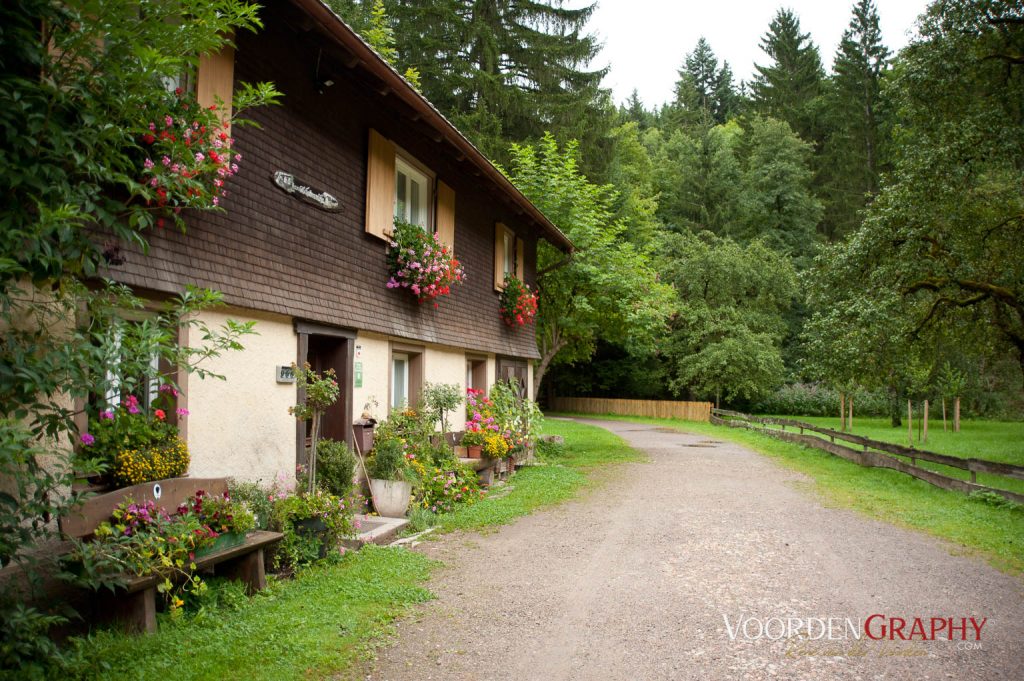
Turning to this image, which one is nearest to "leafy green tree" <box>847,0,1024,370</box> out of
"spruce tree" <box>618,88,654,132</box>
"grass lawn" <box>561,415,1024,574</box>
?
"grass lawn" <box>561,415,1024,574</box>

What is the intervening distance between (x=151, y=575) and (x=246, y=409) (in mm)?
2442

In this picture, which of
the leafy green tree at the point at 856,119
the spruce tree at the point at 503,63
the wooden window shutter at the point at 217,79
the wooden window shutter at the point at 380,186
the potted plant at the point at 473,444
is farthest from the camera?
the leafy green tree at the point at 856,119

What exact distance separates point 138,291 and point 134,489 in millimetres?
1575

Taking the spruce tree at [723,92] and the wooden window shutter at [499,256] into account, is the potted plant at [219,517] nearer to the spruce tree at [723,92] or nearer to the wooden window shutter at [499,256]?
the wooden window shutter at [499,256]

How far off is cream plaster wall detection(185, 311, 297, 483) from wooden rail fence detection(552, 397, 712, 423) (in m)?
29.9

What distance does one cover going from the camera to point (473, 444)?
11773 millimetres

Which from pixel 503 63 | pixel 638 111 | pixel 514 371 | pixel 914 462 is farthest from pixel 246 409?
pixel 638 111

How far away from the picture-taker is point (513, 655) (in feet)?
15.2

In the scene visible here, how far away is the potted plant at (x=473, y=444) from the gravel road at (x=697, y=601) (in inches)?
90.7

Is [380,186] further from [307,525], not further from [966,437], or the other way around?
[966,437]

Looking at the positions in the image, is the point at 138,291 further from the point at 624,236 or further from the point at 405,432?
the point at 624,236

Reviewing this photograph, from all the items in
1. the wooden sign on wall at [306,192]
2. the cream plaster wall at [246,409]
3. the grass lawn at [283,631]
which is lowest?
the grass lawn at [283,631]

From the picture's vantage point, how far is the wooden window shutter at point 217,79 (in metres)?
6.08

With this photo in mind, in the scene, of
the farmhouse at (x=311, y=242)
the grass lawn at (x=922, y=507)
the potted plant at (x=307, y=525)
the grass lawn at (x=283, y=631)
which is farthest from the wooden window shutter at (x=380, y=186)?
the grass lawn at (x=922, y=507)
